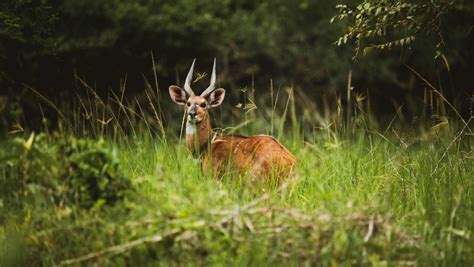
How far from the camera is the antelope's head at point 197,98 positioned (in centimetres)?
745

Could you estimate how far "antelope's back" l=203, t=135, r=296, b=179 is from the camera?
6773 millimetres

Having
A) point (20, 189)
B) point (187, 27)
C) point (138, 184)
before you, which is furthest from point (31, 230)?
point (187, 27)

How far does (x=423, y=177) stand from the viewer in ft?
20.5

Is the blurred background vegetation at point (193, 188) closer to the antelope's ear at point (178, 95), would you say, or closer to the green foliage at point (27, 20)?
the green foliage at point (27, 20)

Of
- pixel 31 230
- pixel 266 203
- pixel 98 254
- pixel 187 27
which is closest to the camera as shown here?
pixel 98 254

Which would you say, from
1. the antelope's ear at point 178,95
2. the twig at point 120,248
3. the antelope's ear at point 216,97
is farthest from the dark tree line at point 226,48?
the twig at point 120,248

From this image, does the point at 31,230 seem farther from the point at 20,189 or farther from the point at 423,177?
the point at 423,177

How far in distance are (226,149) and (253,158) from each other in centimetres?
44

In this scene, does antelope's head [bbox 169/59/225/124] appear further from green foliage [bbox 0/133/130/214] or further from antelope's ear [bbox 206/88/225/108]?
green foliage [bbox 0/133/130/214]

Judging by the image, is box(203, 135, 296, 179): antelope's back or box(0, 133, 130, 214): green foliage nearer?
box(0, 133, 130, 214): green foliage

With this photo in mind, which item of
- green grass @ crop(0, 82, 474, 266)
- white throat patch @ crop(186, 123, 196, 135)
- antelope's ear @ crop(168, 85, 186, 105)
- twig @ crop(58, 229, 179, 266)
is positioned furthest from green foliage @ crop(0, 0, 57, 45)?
twig @ crop(58, 229, 179, 266)

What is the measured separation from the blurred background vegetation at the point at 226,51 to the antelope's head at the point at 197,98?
1.78 metres

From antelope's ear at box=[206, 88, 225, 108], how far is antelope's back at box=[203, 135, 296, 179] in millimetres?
461

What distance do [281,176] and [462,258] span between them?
1980 mm
